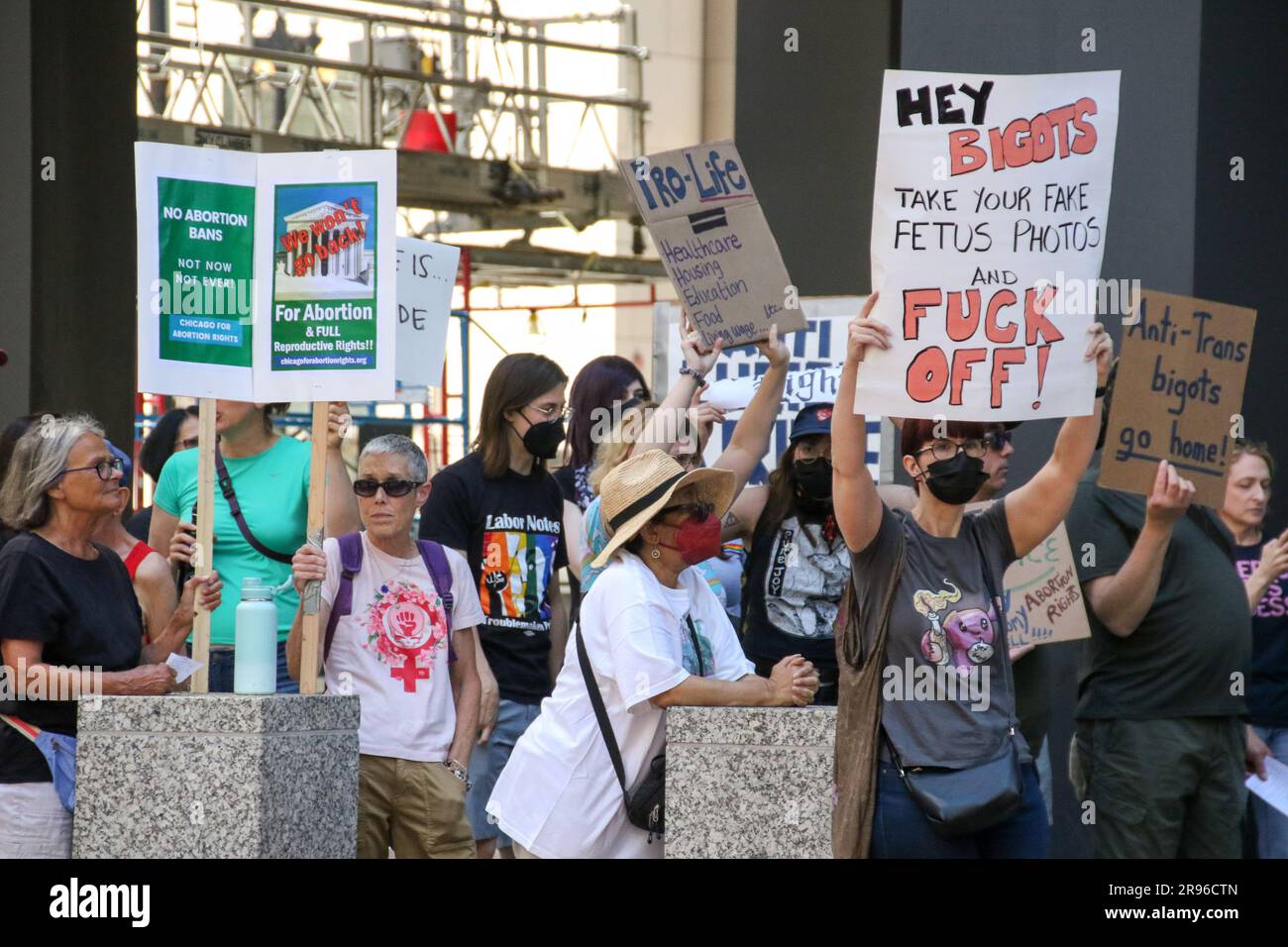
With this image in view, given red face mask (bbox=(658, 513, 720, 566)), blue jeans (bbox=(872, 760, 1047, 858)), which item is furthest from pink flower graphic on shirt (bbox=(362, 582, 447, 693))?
blue jeans (bbox=(872, 760, 1047, 858))

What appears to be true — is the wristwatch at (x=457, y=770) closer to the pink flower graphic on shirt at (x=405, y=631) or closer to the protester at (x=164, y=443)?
the pink flower graphic on shirt at (x=405, y=631)

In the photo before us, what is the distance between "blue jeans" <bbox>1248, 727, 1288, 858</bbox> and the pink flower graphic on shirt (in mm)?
3102

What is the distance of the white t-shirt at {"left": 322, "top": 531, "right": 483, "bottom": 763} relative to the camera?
5809 millimetres

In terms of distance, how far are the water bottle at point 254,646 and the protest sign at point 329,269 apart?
65 cm

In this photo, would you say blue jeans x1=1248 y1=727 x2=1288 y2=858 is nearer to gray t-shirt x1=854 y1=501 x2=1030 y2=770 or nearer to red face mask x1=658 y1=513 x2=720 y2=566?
gray t-shirt x1=854 y1=501 x2=1030 y2=770

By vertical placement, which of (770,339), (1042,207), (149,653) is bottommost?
(149,653)

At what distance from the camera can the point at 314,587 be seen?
529cm

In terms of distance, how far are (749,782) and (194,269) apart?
2.16 meters

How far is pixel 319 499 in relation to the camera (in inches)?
208

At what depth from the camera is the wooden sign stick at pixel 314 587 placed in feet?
17.3

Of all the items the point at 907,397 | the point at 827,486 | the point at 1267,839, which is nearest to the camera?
the point at 907,397

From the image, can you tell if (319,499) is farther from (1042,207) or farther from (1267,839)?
(1267,839)
